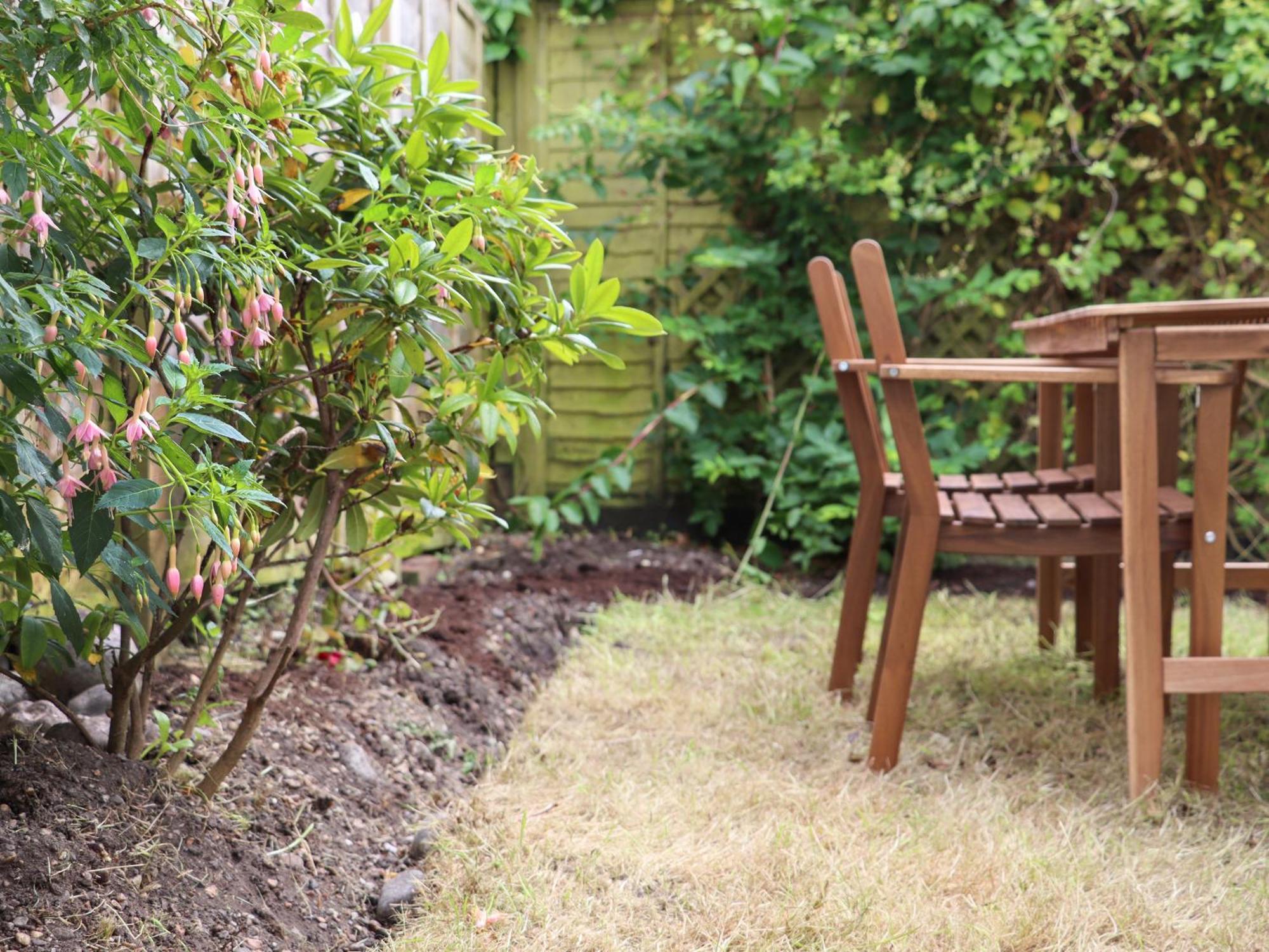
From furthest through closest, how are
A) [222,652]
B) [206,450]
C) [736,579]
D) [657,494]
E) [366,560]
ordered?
[657,494]
[736,579]
[366,560]
[222,652]
[206,450]

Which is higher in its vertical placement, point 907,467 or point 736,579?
point 907,467

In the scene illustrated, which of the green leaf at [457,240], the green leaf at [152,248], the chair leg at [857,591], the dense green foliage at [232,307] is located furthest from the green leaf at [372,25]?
the chair leg at [857,591]

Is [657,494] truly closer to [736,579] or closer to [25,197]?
[736,579]

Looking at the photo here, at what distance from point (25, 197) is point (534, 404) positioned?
2.19 feet

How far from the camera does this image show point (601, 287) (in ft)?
5.07

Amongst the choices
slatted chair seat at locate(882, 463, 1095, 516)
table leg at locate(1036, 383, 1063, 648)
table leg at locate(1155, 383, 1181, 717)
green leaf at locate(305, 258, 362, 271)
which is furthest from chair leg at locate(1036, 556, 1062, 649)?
green leaf at locate(305, 258, 362, 271)

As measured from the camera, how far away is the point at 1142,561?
200 cm

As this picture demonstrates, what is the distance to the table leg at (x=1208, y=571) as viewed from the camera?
6.55 feet

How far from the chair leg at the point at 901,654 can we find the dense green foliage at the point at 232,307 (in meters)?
0.88

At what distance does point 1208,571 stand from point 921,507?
526 millimetres

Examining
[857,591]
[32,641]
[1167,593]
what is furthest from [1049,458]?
[32,641]

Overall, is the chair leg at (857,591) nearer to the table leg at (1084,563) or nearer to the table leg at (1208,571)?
the table leg at (1084,563)

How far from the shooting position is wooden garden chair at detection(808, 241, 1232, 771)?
6.74ft

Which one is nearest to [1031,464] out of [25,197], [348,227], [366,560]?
[366,560]
